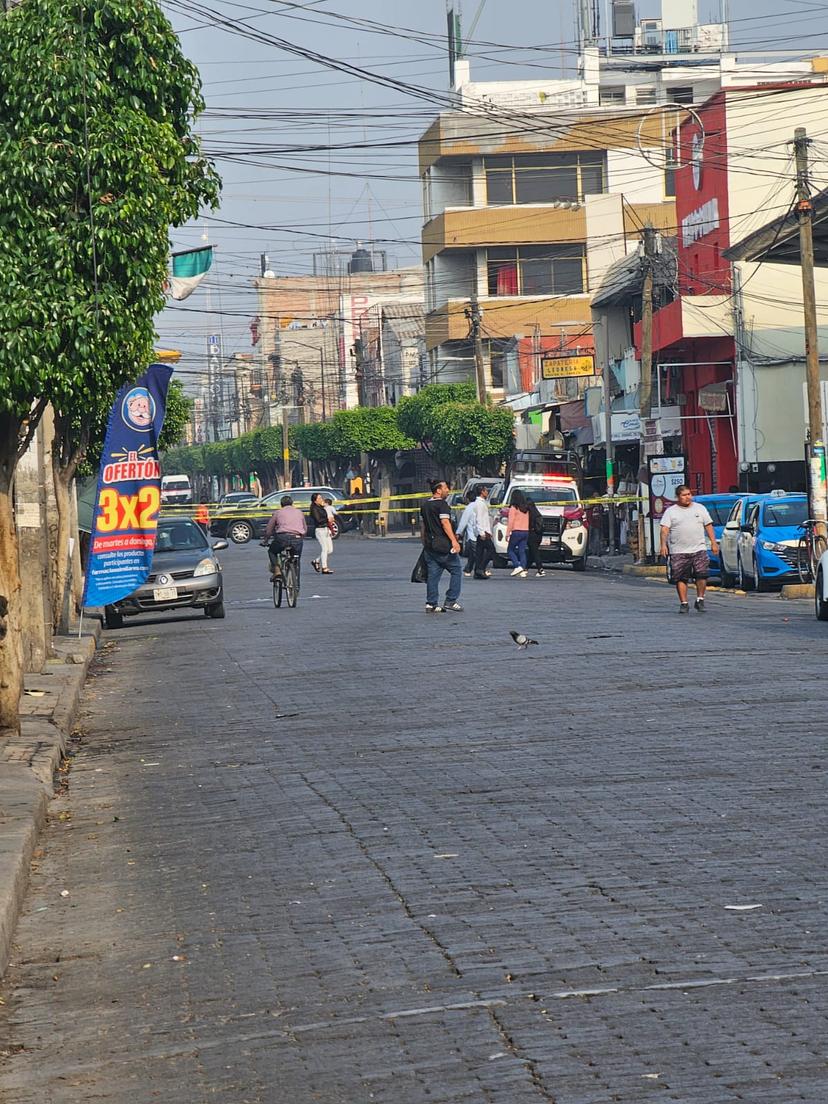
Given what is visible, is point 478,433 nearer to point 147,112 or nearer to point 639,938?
point 147,112

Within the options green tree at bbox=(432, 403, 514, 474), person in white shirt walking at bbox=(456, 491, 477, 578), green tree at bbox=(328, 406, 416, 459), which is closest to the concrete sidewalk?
person in white shirt walking at bbox=(456, 491, 477, 578)

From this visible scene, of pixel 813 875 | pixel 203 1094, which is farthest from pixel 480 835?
Answer: pixel 203 1094

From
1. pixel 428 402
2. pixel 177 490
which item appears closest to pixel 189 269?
pixel 428 402

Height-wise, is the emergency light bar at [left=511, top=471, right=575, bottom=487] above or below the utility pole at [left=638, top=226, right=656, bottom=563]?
below

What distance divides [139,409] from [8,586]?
13.5 ft

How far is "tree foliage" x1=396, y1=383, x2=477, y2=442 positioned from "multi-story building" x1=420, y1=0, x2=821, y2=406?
9541mm

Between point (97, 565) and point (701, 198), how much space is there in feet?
129

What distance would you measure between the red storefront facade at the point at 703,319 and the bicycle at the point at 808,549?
16.3 m

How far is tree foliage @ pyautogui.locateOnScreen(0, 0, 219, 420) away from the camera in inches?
486

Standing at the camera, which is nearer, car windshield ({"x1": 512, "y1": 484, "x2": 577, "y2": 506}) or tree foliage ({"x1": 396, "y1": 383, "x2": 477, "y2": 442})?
car windshield ({"x1": 512, "y1": 484, "x2": 577, "y2": 506})

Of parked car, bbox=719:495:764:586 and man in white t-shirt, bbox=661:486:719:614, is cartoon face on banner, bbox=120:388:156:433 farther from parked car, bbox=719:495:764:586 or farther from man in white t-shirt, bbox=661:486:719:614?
parked car, bbox=719:495:764:586

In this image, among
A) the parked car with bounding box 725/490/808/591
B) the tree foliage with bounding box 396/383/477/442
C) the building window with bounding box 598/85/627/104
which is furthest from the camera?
the building window with bounding box 598/85/627/104

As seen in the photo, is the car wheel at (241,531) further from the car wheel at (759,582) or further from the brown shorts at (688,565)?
the brown shorts at (688,565)

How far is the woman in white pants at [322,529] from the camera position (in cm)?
3916
